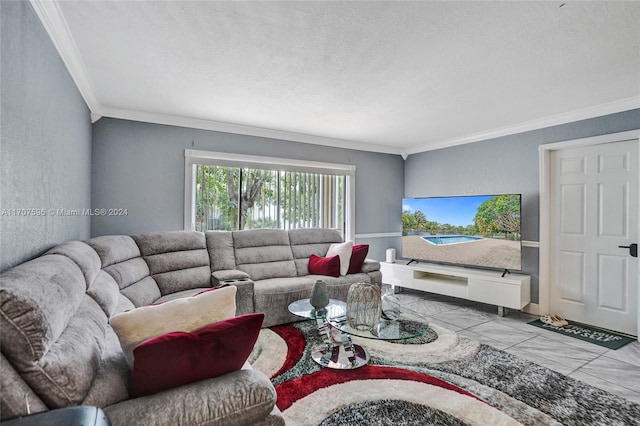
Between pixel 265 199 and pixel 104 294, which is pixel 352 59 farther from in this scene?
pixel 265 199

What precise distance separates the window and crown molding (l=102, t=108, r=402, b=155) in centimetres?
33

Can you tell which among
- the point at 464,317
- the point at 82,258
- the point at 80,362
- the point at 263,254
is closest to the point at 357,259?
the point at 263,254

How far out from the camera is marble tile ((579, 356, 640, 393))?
91.4 inches

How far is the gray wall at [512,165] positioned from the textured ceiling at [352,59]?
166 millimetres

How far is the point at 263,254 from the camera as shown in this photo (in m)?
3.93

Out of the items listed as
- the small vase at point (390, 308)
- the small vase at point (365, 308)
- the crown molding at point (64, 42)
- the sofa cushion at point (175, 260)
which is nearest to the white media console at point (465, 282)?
the small vase at point (390, 308)

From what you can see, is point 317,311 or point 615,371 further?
point 317,311

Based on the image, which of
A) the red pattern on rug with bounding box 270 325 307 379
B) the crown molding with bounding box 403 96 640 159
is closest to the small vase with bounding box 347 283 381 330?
the red pattern on rug with bounding box 270 325 307 379

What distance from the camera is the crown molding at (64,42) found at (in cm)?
174

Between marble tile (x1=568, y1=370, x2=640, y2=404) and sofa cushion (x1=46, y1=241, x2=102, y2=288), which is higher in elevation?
sofa cushion (x1=46, y1=241, x2=102, y2=288)

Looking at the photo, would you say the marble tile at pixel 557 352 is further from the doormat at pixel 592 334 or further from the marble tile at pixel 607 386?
the doormat at pixel 592 334

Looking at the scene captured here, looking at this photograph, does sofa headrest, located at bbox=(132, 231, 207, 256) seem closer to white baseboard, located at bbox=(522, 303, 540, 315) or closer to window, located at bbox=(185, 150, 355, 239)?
window, located at bbox=(185, 150, 355, 239)

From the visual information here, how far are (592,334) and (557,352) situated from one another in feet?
2.77

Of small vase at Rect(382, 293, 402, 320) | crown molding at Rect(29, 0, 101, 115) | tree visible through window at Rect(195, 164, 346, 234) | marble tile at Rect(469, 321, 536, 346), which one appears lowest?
marble tile at Rect(469, 321, 536, 346)
